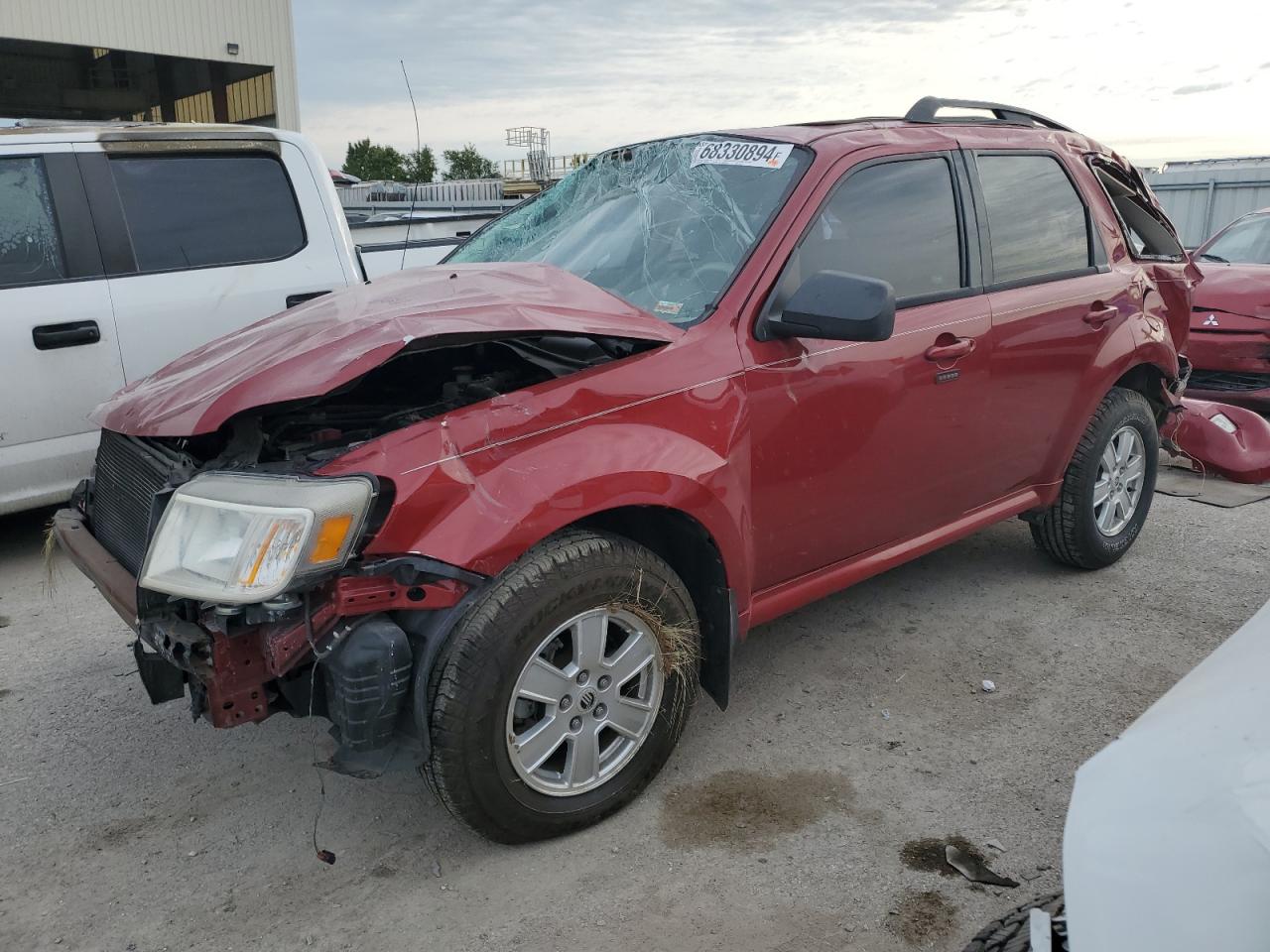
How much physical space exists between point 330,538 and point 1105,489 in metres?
3.48

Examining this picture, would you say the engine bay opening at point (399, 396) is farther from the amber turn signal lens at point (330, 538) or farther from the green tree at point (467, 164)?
the green tree at point (467, 164)

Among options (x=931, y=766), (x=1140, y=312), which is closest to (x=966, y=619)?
(x=931, y=766)

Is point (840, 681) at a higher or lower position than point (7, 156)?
lower

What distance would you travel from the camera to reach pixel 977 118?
4266 millimetres

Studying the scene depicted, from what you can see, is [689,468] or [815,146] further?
[815,146]

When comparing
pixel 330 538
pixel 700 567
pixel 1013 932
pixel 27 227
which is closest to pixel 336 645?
pixel 330 538

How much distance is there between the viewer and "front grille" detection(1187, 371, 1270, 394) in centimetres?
727

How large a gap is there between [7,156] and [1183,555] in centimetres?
564

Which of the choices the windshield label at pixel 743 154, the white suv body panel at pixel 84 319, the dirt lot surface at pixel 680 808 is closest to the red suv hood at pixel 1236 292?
the dirt lot surface at pixel 680 808

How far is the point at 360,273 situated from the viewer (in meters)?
5.59

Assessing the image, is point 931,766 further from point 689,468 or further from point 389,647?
point 389,647

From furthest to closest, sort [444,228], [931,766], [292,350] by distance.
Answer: [444,228] → [931,766] → [292,350]

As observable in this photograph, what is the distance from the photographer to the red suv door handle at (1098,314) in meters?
4.14

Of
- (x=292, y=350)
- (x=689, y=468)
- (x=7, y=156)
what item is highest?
(x=7, y=156)
